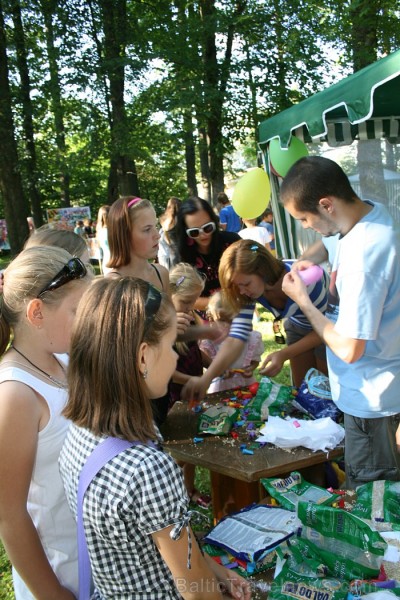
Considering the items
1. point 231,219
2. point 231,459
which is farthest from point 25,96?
point 231,459

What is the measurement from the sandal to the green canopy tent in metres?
2.63

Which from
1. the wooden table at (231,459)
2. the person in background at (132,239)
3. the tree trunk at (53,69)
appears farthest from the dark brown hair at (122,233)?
the tree trunk at (53,69)

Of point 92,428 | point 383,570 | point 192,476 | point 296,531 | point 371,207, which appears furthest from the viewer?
point 192,476

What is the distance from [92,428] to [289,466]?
116cm

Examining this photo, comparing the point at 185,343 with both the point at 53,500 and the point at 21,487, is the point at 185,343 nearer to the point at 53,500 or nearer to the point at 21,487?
the point at 53,500

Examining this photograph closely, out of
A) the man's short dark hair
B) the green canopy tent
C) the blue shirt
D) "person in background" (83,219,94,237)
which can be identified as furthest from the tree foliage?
the man's short dark hair

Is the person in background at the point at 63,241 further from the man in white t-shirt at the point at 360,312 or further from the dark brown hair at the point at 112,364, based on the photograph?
the dark brown hair at the point at 112,364

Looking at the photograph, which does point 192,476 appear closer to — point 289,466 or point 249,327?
point 249,327

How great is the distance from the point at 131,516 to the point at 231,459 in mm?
1176

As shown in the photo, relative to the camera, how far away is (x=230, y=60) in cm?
1273

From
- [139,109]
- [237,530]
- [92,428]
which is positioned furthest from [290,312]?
[139,109]

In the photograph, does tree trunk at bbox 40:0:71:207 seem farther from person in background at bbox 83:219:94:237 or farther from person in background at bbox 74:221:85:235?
person in background at bbox 83:219:94:237

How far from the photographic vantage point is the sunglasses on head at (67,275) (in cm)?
155

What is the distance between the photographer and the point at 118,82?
13.0 metres
